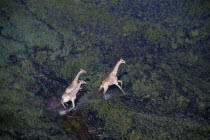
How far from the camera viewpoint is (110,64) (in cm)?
644

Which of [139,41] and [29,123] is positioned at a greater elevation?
[139,41]

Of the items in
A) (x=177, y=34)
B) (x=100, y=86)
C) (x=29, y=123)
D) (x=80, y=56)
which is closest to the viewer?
(x=29, y=123)

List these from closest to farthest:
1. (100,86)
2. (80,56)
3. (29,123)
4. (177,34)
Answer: (29,123), (100,86), (80,56), (177,34)

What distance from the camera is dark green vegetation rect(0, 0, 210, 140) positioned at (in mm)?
5246

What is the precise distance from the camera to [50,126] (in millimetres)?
5246

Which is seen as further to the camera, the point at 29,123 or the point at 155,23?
the point at 155,23

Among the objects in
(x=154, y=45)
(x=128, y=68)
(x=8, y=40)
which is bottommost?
(x=128, y=68)

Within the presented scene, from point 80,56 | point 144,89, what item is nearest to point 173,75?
point 144,89

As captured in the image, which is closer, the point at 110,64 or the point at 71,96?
the point at 71,96

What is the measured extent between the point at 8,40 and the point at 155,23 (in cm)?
355

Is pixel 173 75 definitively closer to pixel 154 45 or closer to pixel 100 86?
pixel 154 45

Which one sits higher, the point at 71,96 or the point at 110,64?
the point at 110,64

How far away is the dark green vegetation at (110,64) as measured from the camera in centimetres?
525

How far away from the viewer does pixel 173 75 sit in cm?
617
